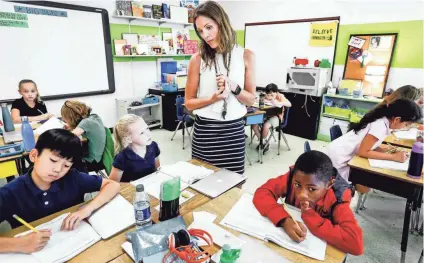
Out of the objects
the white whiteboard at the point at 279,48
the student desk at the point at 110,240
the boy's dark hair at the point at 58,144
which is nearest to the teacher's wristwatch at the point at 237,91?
the student desk at the point at 110,240

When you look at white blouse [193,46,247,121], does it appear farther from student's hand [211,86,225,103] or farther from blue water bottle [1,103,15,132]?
blue water bottle [1,103,15,132]

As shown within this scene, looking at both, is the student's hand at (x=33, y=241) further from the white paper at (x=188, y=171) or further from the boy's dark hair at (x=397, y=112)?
the boy's dark hair at (x=397, y=112)

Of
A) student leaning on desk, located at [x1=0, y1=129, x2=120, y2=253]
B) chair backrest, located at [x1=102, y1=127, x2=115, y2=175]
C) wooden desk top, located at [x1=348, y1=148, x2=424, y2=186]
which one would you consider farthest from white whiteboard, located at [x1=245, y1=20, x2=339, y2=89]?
→ student leaning on desk, located at [x1=0, y1=129, x2=120, y2=253]

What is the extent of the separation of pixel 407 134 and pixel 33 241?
3.07m

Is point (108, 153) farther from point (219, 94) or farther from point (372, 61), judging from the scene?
point (372, 61)

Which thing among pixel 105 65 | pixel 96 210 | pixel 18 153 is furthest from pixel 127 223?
pixel 105 65

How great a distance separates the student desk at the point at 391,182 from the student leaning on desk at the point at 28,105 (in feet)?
9.85

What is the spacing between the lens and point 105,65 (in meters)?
4.61

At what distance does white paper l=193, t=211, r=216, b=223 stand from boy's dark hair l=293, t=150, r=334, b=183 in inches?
16.1

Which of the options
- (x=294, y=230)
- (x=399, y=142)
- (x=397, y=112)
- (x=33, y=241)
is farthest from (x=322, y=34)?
(x=33, y=241)

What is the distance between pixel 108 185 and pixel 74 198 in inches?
7.2

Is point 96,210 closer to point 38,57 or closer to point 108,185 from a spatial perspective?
point 108,185

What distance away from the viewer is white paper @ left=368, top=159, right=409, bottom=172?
5.62ft

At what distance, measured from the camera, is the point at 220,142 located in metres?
1.52
